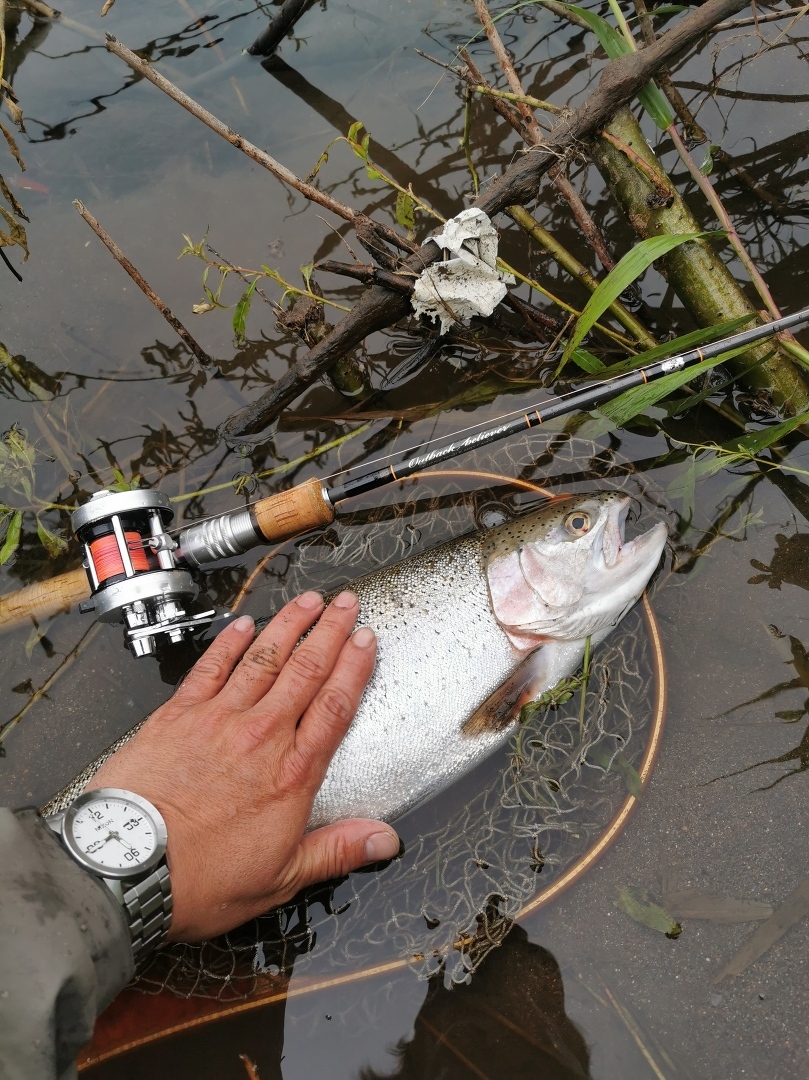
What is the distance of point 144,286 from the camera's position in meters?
3.06

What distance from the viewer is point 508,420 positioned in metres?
3.10

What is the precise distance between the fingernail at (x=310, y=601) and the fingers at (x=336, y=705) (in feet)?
0.71

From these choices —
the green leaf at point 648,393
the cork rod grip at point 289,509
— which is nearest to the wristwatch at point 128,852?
the cork rod grip at point 289,509

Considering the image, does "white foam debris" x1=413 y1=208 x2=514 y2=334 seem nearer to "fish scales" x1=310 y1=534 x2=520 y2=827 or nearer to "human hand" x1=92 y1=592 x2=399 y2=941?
"fish scales" x1=310 y1=534 x2=520 y2=827

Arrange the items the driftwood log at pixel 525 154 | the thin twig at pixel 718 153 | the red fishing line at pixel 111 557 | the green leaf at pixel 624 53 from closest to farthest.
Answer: the red fishing line at pixel 111 557 → the driftwood log at pixel 525 154 → the green leaf at pixel 624 53 → the thin twig at pixel 718 153

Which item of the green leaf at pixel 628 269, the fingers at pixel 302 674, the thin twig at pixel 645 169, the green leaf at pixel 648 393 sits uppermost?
the thin twig at pixel 645 169

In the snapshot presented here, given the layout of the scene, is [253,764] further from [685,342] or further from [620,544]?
[685,342]

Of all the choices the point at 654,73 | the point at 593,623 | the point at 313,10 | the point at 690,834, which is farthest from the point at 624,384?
the point at 313,10

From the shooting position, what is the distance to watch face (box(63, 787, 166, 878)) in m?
1.92

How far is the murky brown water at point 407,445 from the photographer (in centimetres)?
246

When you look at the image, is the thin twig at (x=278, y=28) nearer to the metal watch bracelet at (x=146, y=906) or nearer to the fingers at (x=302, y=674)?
the fingers at (x=302, y=674)

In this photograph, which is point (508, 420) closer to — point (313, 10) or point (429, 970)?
point (429, 970)

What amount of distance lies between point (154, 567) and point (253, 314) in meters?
1.58

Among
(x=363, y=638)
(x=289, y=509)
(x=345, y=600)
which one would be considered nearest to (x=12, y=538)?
(x=289, y=509)
